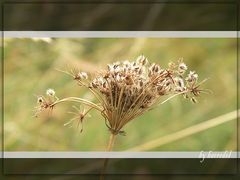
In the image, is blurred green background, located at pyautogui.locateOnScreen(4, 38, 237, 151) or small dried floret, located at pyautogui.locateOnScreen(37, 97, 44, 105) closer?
small dried floret, located at pyautogui.locateOnScreen(37, 97, 44, 105)

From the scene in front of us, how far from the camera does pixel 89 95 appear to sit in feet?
4.95

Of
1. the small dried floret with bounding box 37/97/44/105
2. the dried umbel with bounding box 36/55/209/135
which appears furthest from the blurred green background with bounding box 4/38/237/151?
the dried umbel with bounding box 36/55/209/135

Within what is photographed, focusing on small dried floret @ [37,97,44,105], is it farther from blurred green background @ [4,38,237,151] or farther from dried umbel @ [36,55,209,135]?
dried umbel @ [36,55,209,135]

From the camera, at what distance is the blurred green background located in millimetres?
1527

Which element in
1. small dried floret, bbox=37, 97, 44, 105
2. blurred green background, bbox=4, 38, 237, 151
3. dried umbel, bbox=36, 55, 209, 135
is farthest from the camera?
blurred green background, bbox=4, 38, 237, 151

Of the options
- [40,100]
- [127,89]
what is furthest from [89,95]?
[127,89]

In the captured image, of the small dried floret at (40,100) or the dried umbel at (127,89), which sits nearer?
the dried umbel at (127,89)

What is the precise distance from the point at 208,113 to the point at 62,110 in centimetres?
40

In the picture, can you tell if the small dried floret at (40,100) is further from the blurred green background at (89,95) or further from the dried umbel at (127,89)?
the dried umbel at (127,89)

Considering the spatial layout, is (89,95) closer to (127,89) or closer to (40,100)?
(40,100)

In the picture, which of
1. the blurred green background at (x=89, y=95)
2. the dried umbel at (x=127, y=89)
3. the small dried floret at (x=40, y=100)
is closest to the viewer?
the dried umbel at (x=127, y=89)

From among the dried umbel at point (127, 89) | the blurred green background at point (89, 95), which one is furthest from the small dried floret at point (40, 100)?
the dried umbel at point (127, 89)

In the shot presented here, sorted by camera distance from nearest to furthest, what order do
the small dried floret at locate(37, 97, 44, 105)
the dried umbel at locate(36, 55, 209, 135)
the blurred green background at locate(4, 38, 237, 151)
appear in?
the dried umbel at locate(36, 55, 209, 135) < the small dried floret at locate(37, 97, 44, 105) < the blurred green background at locate(4, 38, 237, 151)

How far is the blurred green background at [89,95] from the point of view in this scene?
60.1 inches
